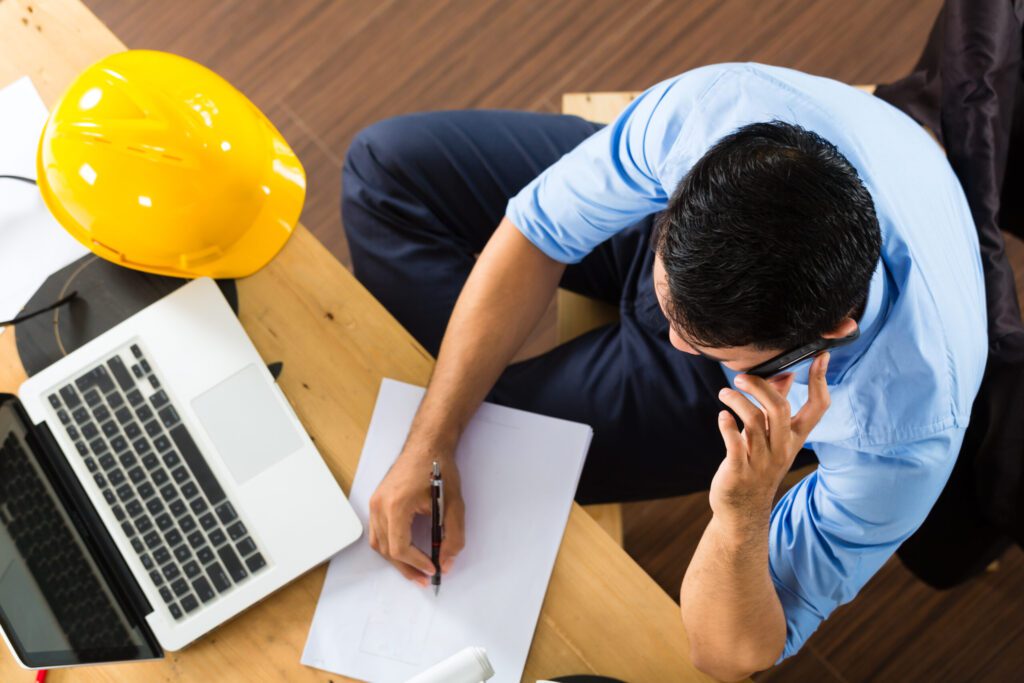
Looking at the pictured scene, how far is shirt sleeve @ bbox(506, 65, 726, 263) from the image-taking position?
3.39 ft

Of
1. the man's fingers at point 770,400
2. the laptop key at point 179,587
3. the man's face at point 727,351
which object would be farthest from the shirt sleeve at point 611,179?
the laptop key at point 179,587

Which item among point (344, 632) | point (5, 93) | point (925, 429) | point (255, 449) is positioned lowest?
point (344, 632)

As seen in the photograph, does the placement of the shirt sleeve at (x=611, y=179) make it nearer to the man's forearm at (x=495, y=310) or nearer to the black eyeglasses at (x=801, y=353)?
the man's forearm at (x=495, y=310)

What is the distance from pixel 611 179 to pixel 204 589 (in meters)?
0.68

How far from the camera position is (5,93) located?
115 centimetres

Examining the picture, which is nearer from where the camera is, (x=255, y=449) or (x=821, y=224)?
(x=821, y=224)

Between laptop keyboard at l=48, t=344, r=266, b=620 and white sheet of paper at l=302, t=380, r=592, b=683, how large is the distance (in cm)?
12

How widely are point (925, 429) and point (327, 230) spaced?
135 cm

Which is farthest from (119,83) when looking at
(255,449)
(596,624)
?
(596,624)

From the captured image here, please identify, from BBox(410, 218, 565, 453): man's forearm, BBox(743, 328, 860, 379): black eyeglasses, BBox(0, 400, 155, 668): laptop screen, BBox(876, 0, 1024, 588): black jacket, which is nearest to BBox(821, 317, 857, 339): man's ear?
BBox(743, 328, 860, 379): black eyeglasses

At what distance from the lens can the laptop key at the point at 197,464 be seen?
1037mm

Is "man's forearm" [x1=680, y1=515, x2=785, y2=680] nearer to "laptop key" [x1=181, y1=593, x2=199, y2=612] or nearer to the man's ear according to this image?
the man's ear

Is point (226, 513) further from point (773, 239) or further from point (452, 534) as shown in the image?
point (773, 239)

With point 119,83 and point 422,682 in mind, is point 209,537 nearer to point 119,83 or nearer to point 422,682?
point 422,682
